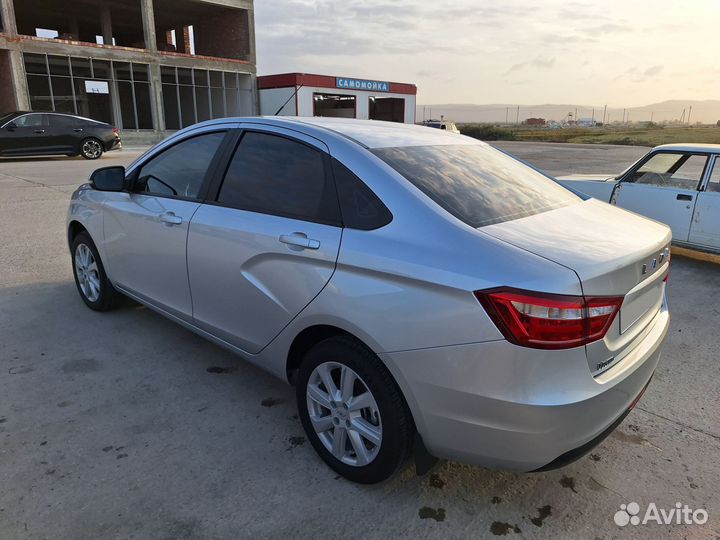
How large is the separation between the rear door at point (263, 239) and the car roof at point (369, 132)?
0.28ft

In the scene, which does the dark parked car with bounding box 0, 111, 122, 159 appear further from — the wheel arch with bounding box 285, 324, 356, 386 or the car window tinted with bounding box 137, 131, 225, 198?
the wheel arch with bounding box 285, 324, 356, 386

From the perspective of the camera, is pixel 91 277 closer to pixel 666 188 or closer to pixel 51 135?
pixel 666 188

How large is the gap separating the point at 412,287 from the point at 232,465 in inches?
53.4

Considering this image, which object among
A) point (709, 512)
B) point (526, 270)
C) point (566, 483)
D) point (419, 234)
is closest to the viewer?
point (526, 270)

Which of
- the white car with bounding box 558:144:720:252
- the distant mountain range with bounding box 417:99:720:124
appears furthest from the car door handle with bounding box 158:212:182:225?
the distant mountain range with bounding box 417:99:720:124

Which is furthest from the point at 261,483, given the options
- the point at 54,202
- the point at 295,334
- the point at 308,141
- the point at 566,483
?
the point at 54,202

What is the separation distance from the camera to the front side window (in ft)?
22.0

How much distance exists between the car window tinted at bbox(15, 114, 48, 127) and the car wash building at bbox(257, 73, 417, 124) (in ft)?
37.8

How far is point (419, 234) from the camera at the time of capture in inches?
90.4

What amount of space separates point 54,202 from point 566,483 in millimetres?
10175

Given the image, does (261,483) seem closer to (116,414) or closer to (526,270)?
(116,414)

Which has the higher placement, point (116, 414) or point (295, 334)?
point (295, 334)

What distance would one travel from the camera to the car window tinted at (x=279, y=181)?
8.93 ft

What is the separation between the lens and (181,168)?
12.1 feet
